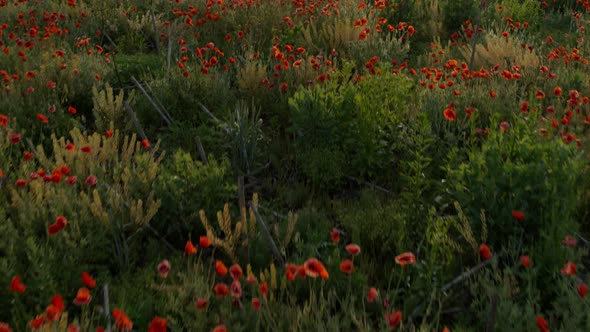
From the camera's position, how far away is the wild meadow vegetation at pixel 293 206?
7.91 ft

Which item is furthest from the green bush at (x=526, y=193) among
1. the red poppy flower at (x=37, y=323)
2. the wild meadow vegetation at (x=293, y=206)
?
the red poppy flower at (x=37, y=323)

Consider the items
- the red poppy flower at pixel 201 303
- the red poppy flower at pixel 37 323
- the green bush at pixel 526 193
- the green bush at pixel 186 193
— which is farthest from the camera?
the green bush at pixel 186 193

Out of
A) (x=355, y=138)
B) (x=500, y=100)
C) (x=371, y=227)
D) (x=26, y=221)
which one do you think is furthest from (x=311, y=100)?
(x=26, y=221)

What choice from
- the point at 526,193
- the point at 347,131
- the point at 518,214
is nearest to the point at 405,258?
the point at 518,214

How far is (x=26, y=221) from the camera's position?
108 inches

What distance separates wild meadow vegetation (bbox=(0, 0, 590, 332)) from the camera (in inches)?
95.0

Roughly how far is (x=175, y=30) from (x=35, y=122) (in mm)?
2572

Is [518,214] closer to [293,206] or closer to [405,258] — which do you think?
[405,258]

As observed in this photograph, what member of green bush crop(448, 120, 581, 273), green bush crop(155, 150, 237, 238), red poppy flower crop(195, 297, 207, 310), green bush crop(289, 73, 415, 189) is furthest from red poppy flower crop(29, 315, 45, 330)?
green bush crop(289, 73, 415, 189)

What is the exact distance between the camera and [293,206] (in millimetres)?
3600

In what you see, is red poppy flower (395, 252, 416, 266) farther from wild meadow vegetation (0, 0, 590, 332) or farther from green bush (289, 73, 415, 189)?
green bush (289, 73, 415, 189)

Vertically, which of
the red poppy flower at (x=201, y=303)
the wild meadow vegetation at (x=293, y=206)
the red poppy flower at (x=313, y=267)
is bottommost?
the wild meadow vegetation at (x=293, y=206)

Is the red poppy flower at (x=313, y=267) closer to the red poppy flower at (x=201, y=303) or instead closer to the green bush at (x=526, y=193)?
the red poppy flower at (x=201, y=303)

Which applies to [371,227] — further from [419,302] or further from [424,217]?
[419,302]
